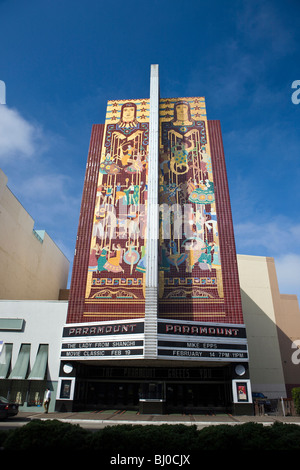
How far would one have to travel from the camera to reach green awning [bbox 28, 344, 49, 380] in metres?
25.2

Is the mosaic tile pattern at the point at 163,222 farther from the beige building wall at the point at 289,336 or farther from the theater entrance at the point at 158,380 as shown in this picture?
the beige building wall at the point at 289,336

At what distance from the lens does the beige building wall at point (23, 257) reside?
36.1 metres

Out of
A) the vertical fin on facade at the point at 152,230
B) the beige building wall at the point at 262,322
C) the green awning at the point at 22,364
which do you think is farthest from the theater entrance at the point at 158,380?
the beige building wall at the point at 262,322

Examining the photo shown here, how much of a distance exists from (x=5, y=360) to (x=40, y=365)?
119 inches

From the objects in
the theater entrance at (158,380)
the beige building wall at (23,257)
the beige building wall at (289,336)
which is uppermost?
the beige building wall at (23,257)

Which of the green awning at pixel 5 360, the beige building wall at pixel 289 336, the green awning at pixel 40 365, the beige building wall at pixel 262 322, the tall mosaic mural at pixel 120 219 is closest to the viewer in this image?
the green awning at pixel 40 365

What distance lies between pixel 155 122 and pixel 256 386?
111 ft

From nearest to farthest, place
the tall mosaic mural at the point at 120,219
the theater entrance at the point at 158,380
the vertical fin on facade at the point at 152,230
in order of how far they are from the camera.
Result: the vertical fin on facade at the point at 152,230, the theater entrance at the point at 158,380, the tall mosaic mural at the point at 120,219

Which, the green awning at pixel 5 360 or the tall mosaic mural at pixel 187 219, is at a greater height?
the tall mosaic mural at pixel 187 219

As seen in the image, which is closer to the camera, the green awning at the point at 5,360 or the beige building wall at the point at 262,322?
the green awning at the point at 5,360

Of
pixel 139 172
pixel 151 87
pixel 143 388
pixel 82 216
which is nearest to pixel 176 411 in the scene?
pixel 143 388

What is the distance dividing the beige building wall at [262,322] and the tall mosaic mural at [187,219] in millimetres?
18639

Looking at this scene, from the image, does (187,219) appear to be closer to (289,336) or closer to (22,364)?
(22,364)
